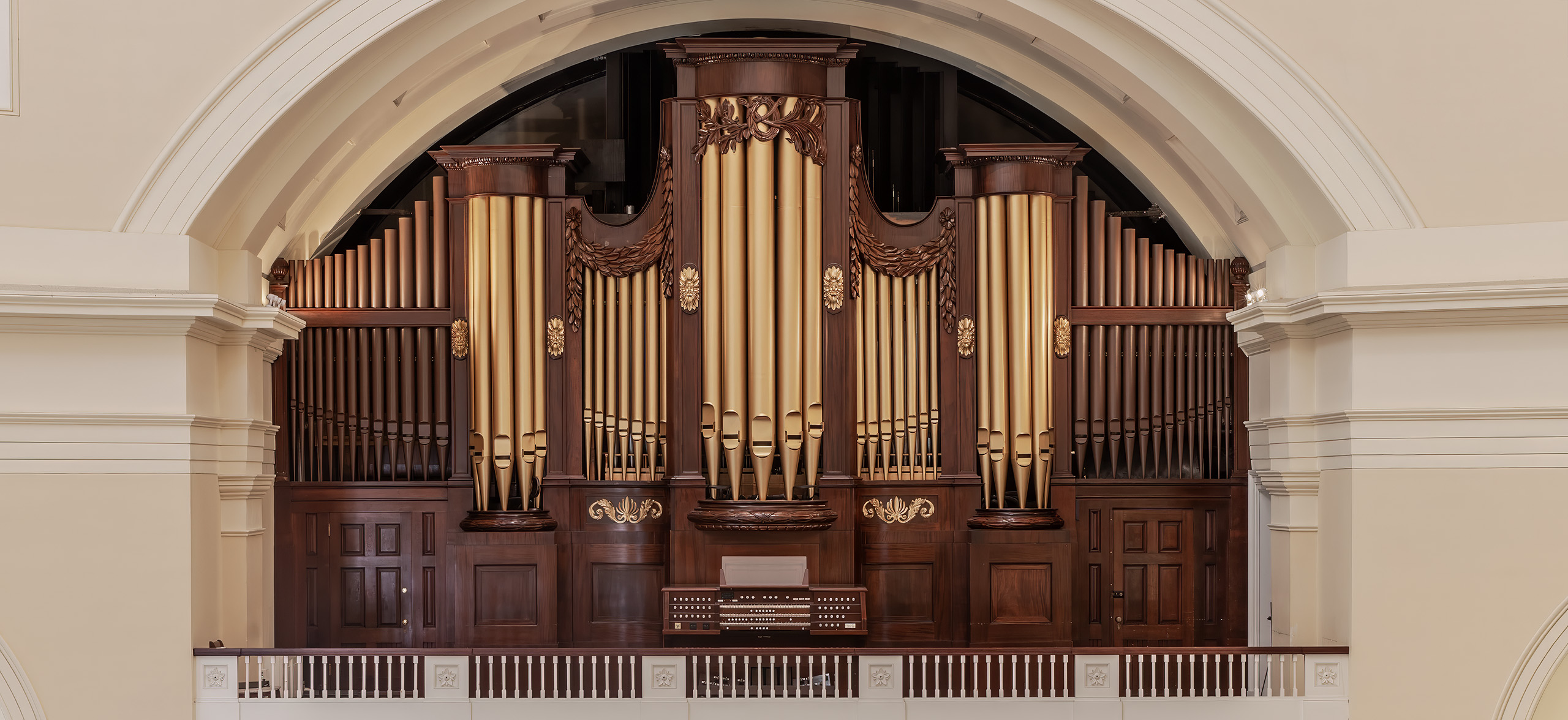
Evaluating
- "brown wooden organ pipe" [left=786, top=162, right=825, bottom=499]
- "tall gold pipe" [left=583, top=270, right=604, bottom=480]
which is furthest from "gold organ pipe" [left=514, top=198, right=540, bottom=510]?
"brown wooden organ pipe" [left=786, top=162, right=825, bottom=499]

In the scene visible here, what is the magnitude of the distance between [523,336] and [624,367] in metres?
0.71

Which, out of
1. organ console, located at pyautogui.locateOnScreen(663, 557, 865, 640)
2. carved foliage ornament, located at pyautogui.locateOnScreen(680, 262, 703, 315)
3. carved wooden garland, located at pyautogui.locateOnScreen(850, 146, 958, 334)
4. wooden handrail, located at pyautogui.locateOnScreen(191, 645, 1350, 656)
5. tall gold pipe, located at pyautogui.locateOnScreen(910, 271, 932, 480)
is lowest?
wooden handrail, located at pyautogui.locateOnScreen(191, 645, 1350, 656)

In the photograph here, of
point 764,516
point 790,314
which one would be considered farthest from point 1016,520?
point 790,314

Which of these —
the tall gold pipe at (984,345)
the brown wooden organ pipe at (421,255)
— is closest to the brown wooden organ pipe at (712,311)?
the tall gold pipe at (984,345)

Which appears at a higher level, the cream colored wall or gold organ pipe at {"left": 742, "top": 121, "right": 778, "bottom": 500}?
the cream colored wall

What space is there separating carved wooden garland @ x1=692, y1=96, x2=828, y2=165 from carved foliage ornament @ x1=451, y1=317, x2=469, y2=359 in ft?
6.55

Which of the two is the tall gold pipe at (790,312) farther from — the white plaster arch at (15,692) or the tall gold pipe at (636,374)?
the white plaster arch at (15,692)

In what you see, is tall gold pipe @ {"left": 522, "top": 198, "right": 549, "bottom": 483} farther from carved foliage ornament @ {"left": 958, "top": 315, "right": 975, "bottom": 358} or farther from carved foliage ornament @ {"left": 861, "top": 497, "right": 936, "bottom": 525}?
carved foliage ornament @ {"left": 958, "top": 315, "right": 975, "bottom": 358}

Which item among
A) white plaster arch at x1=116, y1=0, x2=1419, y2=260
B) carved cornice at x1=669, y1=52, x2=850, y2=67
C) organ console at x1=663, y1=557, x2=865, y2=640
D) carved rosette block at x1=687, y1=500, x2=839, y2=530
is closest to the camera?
white plaster arch at x1=116, y1=0, x2=1419, y2=260

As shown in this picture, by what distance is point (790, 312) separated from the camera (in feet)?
30.2

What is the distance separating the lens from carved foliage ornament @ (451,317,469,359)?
955 cm

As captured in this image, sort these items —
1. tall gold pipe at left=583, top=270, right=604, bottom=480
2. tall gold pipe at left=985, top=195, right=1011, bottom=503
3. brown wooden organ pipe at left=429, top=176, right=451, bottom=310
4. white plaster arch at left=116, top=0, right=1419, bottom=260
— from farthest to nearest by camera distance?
brown wooden organ pipe at left=429, top=176, right=451, bottom=310 → tall gold pipe at left=583, top=270, right=604, bottom=480 → tall gold pipe at left=985, top=195, right=1011, bottom=503 → white plaster arch at left=116, top=0, right=1419, bottom=260

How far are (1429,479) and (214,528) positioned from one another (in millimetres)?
7183

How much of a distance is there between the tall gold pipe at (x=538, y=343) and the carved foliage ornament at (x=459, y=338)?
1.52 ft
